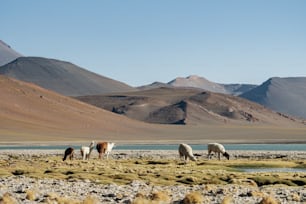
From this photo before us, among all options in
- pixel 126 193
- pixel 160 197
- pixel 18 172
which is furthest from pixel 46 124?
pixel 160 197

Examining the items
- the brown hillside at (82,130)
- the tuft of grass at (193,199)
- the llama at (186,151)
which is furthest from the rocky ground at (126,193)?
the brown hillside at (82,130)

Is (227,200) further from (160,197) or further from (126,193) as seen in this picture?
(126,193)

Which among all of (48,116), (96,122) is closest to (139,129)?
(96,122)

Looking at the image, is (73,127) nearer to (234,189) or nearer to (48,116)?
(48,116)

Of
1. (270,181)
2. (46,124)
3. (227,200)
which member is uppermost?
(46,124)

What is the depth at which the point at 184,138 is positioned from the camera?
16700 cm

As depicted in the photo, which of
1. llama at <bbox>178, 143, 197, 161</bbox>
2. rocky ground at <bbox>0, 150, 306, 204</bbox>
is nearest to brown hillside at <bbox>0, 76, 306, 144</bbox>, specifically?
llama at <bbox>178, 143, 197, 161</bbox>

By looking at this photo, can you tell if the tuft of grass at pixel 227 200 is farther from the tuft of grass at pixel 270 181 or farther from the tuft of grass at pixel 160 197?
the tuft of grass at pixel 270 181

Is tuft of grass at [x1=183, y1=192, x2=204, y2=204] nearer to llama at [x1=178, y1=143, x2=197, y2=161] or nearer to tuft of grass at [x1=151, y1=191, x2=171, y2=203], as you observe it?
tuft of grass at [x1=151, y1=191, x2=171, y2=203]

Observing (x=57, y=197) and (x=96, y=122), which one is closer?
(x=57, y=197)

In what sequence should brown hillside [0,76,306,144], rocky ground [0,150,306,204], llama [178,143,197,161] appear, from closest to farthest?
1. rocky ground [0,150,306,204]
2. llama [178,143,197,161]
3. brown hillside [0,76,306,144]

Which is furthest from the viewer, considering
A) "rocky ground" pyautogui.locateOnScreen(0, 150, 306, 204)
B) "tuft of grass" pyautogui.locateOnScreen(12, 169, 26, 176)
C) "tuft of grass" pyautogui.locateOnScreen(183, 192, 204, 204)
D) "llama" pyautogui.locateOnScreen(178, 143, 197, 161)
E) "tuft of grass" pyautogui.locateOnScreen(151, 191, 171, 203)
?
"llama" pyautogui.locateOnScreen(178, 143, 197, 161)

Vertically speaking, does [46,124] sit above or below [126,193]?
above

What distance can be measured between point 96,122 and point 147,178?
543 ft
